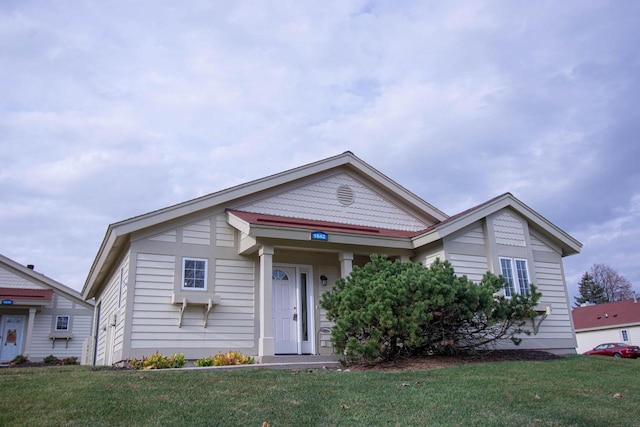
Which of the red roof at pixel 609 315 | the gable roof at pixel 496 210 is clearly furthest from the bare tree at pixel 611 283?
the gable roof at pixel 496 210

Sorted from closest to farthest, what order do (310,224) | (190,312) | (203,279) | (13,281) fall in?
(190,312) → (203,279) → (310,224) → (13,281)

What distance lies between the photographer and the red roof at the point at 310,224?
39.3ft

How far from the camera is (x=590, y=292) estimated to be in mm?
68375

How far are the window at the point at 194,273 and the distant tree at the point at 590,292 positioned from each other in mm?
66265

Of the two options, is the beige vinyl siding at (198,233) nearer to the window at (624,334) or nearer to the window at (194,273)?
the window at (194,273)

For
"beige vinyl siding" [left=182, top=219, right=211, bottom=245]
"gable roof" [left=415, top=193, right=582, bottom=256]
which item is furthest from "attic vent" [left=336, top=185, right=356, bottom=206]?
"beige vinyl siding" [left=182, top=219, right=211, bottom=245]

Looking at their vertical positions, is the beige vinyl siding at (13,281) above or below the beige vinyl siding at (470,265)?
above

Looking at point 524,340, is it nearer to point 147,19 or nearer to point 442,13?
point 442,13

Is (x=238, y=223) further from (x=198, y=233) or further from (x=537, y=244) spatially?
(x=537, y=244)

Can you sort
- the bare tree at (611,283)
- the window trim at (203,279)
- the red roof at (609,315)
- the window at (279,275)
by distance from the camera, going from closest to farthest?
the window trim at (203,279) → the window at (279,275) → the red roof at (609,315) → the bare tree at (611,283)

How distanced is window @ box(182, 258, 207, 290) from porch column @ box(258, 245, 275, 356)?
146cm

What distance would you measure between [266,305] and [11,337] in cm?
1807

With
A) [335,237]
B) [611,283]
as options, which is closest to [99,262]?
[335,237]

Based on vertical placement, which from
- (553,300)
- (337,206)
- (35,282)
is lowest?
(553,300)
